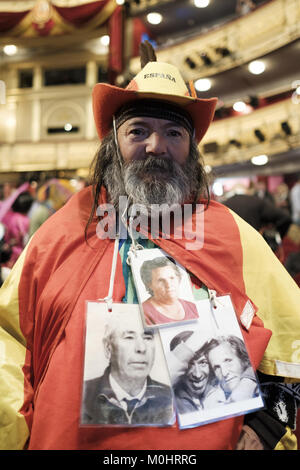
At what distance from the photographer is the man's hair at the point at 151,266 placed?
1.09m

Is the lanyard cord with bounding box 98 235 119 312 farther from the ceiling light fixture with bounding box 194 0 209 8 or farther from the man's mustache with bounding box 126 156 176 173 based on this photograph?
the ceiling light fixture with bounding box 194 0 209 8

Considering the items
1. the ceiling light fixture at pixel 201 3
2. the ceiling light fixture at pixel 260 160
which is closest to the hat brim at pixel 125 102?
the ceiling light fixture at pixel 260 160

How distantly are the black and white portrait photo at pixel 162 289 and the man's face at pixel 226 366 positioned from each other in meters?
0.11

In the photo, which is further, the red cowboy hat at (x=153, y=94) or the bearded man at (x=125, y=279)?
the red cowboy hat at (x=153, y=94)

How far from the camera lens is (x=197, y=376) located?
98cm

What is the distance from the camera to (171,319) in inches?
40.6

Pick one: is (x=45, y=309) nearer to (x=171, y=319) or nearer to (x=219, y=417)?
(x=171, y=319)

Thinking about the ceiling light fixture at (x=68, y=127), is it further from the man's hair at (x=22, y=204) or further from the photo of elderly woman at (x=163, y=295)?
the photo of elderly woman at (x=163, y=295)

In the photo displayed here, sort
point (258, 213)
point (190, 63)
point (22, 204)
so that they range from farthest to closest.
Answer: point (190, 63), point (22, 204), point (258, 213)

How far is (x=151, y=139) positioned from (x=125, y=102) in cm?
23

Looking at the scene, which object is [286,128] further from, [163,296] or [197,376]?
[197,376]

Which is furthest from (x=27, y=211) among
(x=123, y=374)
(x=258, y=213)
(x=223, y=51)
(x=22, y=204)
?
(x=223, y=51)

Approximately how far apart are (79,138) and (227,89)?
5910 mm

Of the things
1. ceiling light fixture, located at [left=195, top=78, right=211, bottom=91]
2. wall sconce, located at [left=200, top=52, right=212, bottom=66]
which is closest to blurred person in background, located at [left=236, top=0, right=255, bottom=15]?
wall sconce, located at [left=200, top=52, right=212, bottom=66]
